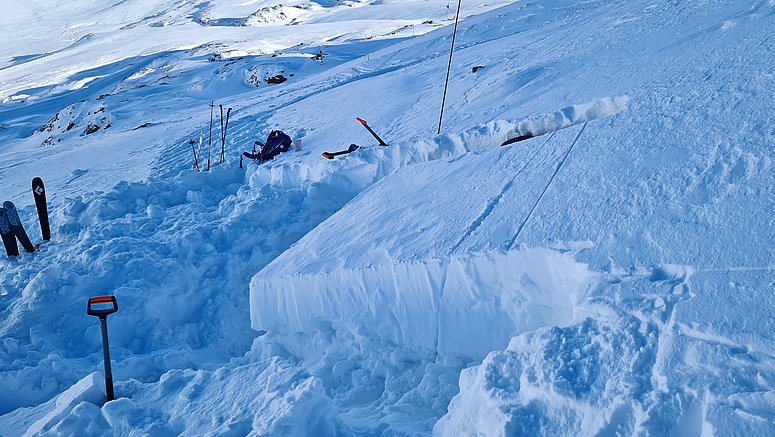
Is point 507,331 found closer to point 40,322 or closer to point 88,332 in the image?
point 88,332

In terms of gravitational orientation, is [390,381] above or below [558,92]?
below

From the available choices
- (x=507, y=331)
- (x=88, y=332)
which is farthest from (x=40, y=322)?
(x=507, y=331)

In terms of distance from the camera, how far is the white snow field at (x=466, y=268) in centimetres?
221

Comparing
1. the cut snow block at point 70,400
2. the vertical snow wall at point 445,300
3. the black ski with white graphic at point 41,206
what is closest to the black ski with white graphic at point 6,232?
the black ski with white graphic at point 41,206

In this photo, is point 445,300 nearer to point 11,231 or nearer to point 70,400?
point 70,400

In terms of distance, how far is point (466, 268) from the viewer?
3.18 meters

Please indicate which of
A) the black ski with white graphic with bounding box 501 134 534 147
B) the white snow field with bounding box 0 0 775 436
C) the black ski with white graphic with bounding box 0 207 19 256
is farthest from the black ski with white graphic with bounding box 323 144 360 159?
the black ski with white graphic with bounding box 0 207 19 256

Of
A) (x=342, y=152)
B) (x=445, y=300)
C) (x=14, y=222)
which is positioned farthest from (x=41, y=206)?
(x=445, y=300)

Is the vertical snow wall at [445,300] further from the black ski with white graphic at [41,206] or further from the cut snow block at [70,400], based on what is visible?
the black ski with white graphic at [41,206]

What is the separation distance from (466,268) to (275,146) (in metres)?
5.04

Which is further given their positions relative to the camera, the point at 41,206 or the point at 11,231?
the point at 41,206

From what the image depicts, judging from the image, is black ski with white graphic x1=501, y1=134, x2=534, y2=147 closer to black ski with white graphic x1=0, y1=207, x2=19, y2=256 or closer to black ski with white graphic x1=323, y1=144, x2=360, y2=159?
black ski with white graphic x1=323, y1=144, x2=360, y2=159

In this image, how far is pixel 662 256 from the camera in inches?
103

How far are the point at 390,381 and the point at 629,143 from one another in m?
2.24
